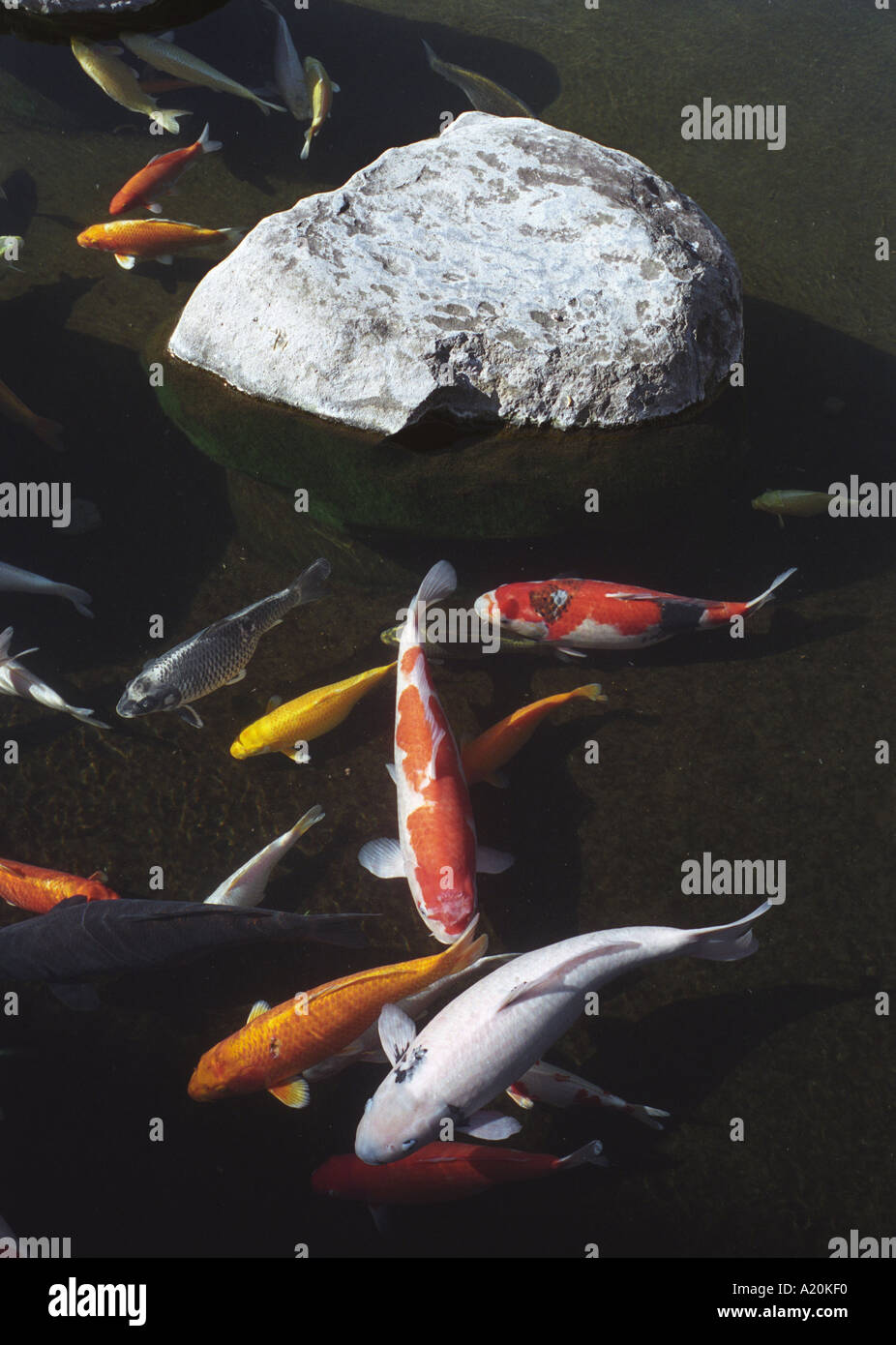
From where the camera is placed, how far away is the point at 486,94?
5.63m

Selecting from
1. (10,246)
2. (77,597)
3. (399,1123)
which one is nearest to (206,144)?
(10,246)

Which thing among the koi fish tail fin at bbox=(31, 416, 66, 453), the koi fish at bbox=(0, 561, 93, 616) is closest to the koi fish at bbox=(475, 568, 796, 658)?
the koi fish at bbox=(0, 561, 93, 616)

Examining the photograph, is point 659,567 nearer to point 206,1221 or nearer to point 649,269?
point 649,269

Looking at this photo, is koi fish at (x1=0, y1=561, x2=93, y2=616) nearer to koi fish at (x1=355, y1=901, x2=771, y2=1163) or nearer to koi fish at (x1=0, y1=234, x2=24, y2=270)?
koi fish at (x1=0, y1=234, x2=24, y2=270)

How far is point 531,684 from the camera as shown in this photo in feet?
13.0

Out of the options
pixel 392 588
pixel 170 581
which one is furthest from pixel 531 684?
pixel 170 581

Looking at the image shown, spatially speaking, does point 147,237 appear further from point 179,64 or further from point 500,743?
point 500,743

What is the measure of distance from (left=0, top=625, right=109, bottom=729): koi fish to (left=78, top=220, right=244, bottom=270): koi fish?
246 cm

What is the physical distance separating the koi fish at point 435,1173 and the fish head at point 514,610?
205 centimetres

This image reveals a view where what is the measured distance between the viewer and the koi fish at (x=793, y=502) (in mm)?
4258

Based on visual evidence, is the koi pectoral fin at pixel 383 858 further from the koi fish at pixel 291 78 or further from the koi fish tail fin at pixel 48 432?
the koi fish at pixel 291 78

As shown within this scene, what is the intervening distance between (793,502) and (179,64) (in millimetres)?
4836

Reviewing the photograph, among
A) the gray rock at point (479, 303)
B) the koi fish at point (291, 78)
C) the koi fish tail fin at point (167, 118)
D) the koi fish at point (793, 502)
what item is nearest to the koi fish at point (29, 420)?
the gray rock at point (479, 303)
